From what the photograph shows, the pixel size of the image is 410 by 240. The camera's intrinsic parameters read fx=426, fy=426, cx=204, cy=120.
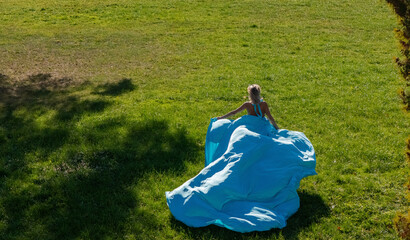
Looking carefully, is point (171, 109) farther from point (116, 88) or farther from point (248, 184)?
point (248, 184)

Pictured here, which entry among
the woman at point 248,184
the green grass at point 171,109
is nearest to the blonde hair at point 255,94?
the woman at point 248,184

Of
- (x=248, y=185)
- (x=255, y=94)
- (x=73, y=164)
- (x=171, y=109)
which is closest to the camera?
(x=248, y=185)

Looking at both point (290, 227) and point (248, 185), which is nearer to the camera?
point (290, 227)

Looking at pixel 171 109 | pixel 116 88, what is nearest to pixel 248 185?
pixel 171 109

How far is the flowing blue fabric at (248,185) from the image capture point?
6855 mm

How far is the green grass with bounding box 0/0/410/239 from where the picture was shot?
7406mm

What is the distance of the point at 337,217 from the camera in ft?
23.9

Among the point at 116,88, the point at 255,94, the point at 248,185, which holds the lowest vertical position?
the point at 116,88

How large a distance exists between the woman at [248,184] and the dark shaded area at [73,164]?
3.32ft

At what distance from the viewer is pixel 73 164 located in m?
8.96

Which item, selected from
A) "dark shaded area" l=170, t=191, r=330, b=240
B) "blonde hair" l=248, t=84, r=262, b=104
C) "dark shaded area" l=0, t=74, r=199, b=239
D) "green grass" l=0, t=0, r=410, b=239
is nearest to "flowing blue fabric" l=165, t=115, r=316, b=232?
"dark shaded area" l=170, t=191, r=330, b=240

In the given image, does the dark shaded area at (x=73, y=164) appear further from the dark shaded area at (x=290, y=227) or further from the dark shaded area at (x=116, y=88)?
the dark shaded area at (x=290, y=227)

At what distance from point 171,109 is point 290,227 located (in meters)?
5.63

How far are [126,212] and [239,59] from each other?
9.55 metres
